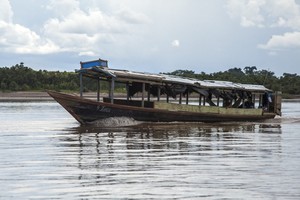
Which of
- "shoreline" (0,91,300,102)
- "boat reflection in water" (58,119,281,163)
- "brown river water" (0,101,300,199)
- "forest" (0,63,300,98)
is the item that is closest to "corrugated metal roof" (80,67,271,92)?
"boat reflection in water" (58,119,281,163)

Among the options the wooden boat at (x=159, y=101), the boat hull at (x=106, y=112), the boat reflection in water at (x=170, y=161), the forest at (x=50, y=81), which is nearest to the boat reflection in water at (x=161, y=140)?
the boat reflection in water at (x=170, y=161)

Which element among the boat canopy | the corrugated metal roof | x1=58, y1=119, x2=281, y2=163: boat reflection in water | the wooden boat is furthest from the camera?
the corrugated metal roof

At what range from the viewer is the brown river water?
969cm

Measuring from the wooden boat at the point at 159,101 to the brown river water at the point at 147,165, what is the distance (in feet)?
11.1

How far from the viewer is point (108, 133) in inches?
841

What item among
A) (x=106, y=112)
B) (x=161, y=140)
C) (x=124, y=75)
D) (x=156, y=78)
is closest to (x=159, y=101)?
(x=156, y=78)

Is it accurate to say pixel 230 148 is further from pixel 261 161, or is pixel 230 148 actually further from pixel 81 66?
pixel 81 66

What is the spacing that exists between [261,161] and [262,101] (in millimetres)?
21283

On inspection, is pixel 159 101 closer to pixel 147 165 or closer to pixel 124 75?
pixel 124 75

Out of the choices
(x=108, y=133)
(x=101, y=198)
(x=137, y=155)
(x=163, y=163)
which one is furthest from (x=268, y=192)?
(x=108, y=133)

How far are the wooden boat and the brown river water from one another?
11.1 ft

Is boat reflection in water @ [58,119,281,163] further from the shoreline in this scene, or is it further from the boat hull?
the shoreline

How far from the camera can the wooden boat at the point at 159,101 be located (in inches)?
978

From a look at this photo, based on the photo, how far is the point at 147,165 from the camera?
12.7 meters
